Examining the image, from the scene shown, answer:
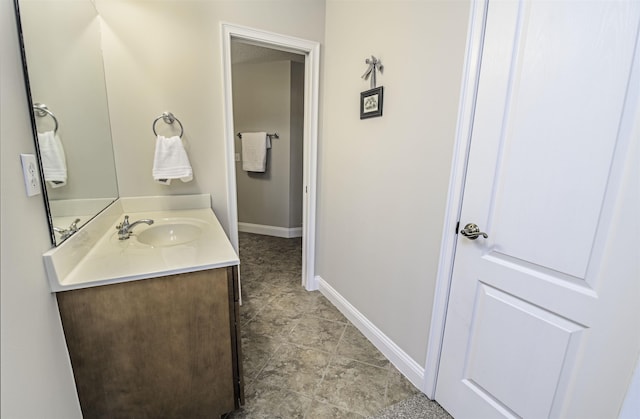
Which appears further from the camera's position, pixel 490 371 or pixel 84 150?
pixel 84 150

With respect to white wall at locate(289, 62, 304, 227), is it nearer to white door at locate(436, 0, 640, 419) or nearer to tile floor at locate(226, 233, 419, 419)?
tile floor at locate(226, 233, 419, 419)

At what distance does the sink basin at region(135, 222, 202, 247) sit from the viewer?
63.5 inches

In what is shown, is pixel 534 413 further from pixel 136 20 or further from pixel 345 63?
pixel 136 20

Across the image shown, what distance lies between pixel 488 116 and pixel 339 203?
1.25 m

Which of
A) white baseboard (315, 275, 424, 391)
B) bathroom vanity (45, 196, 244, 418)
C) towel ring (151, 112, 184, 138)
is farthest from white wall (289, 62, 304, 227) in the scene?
bathroom vanity (45, 196, 244, 418)

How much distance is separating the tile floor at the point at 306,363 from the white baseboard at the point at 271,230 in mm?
1558

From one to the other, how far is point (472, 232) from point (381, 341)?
100cm

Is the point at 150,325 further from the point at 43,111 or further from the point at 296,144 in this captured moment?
the point at 296,144

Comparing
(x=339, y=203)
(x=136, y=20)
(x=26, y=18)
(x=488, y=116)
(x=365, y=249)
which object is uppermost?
(x=136, y=20)

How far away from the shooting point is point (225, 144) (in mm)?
2023

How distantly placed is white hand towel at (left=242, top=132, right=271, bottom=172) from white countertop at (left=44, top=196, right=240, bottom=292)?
8.45ft

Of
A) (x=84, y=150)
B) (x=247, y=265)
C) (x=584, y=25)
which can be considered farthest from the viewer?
(x=247, y=265)

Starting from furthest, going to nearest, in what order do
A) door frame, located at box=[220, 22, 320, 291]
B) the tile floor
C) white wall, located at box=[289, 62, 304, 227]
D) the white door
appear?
1. white wall, located at box=[289, 62, 304, 227]
2. door frame, located at box=[220, 22, 320, 291]
3. the tile floor
4. the white door

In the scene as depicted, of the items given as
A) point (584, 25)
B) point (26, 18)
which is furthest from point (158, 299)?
point (584, 25)
